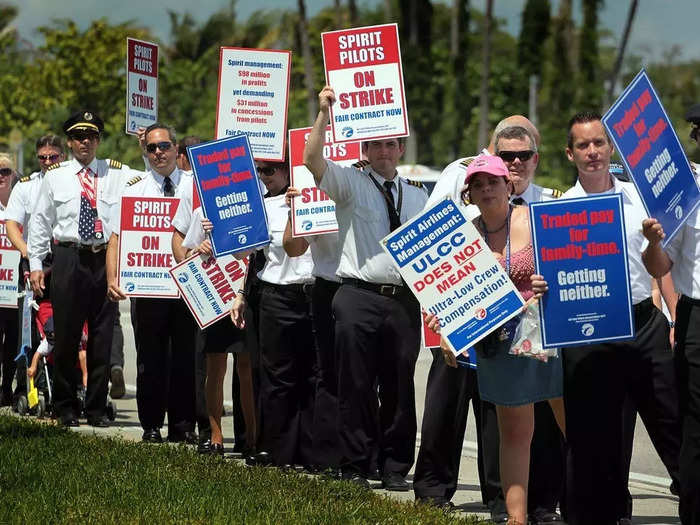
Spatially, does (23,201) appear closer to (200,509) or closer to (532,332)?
(200,509)

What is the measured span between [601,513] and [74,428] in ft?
18.4

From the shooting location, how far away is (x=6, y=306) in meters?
14.0

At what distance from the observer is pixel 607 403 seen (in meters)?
7.25

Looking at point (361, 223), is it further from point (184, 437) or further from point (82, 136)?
point (82, 136)

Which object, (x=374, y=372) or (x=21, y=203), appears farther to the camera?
(x=21, y=203)

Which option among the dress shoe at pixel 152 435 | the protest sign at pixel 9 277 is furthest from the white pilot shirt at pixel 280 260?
the protest sign at pixel 9 277

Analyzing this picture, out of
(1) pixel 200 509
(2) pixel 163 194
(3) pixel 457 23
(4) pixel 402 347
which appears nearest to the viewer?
(1) pixel 200 509

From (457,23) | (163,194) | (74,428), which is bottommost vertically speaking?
(74,428)

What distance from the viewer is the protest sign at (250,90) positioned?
1044cm

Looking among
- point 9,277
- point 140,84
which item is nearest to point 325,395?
point 140,84

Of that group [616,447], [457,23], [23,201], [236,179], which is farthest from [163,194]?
[457,23]

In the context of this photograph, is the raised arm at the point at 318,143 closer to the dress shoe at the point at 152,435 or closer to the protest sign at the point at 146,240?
the protest sign at the point at 146,240

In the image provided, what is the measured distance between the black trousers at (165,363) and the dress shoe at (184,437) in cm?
2

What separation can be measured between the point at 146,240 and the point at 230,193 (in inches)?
58.5
